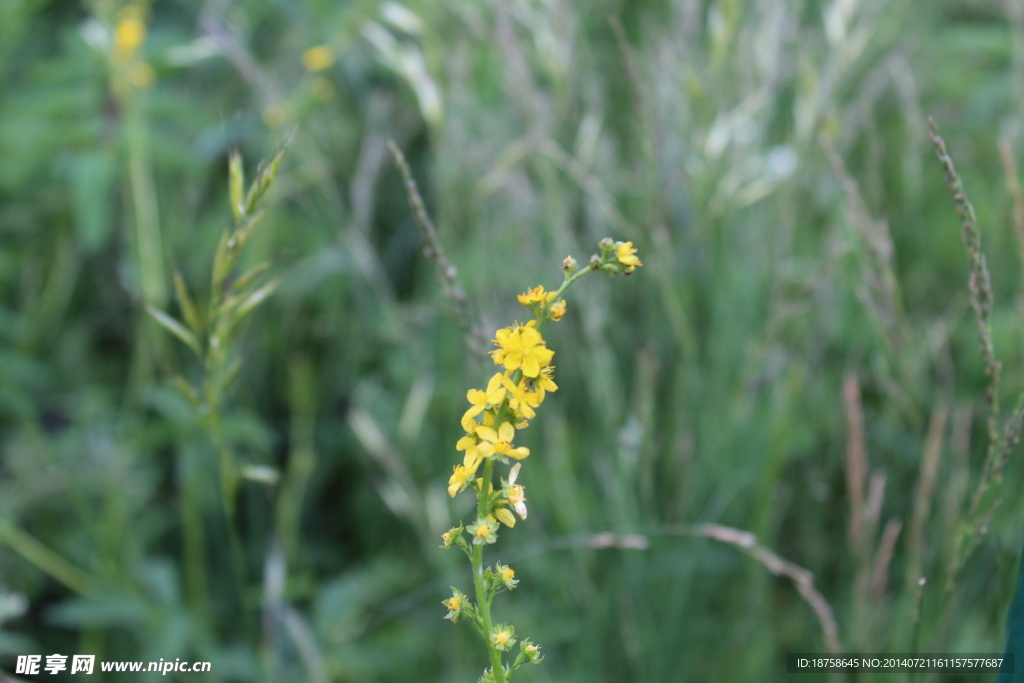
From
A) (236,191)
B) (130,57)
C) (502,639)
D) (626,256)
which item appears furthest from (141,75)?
(502,639)

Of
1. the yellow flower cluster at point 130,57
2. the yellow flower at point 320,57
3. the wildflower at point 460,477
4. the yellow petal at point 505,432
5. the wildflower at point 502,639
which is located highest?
the yellow flower at point 320,57

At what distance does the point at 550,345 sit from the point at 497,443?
1256 millimetres

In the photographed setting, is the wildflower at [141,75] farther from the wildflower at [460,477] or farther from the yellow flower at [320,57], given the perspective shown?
the wildflower at [460,477]

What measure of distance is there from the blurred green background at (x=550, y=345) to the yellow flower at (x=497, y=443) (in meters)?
0.69

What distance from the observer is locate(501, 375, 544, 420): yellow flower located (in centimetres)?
73

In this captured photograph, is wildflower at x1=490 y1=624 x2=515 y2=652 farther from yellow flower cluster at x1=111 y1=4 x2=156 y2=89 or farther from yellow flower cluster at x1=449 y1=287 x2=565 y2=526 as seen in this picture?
yellow flower cluster at x1=111 y1=4 x2=156 y2=89

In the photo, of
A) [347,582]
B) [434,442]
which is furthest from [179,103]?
[347,582]

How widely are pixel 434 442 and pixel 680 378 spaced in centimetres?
72

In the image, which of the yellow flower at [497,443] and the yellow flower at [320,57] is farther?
the yellow flower at [320,57]

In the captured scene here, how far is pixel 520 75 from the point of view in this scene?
1.66 meters

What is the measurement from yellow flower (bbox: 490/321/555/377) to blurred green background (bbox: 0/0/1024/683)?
0.69m

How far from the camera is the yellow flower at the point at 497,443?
0.73m

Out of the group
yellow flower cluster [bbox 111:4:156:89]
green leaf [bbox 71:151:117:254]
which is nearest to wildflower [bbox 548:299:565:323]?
green leaf [bbox 71:151:117:254]

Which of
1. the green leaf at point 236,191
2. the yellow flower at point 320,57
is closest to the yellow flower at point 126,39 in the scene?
the yellow flower at point 320,57
